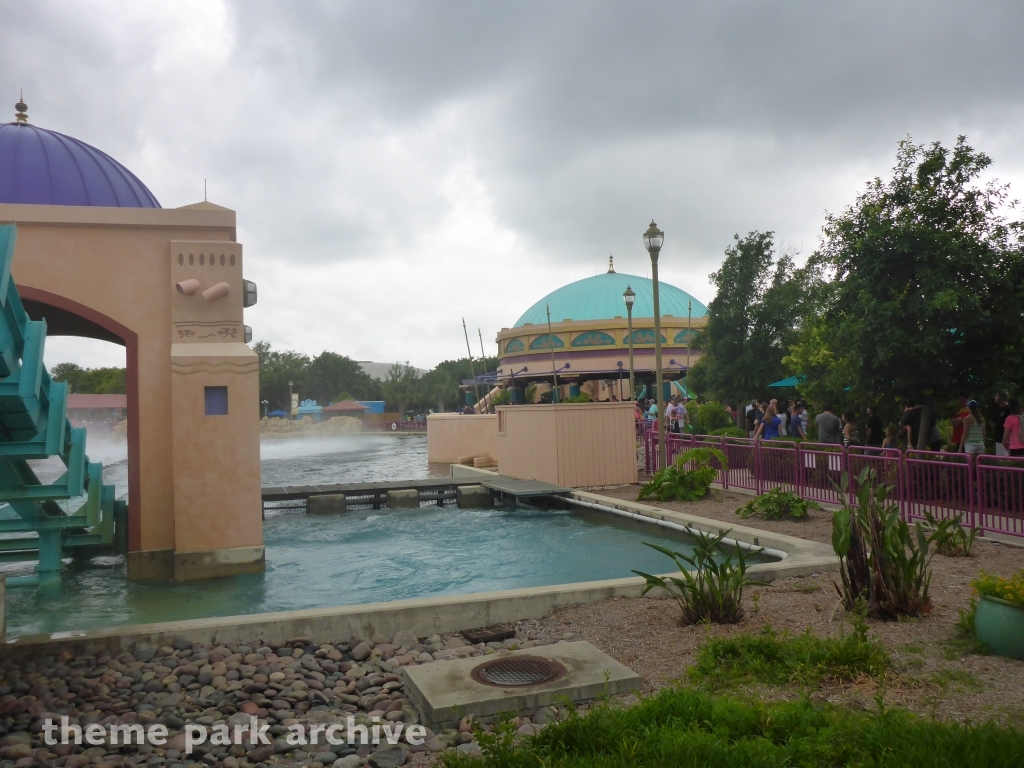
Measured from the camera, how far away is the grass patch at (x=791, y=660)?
487cm

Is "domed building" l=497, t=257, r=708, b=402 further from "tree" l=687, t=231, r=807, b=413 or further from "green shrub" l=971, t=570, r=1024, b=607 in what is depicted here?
"green shrub" l=971, t=570, r=1024, b=607

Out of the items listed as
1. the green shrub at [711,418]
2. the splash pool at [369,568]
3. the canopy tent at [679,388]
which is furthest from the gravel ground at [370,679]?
the canopy tent at [679,388]

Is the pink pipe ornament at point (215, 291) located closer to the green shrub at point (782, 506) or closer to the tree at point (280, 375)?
the green shrub at point (782, 506)

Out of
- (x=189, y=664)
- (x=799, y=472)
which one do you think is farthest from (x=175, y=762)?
(x=799, y=472)

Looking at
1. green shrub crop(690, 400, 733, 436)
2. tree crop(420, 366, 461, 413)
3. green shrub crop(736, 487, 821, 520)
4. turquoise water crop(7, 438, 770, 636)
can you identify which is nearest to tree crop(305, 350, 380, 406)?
tree crop(420, 366, 461, 413)

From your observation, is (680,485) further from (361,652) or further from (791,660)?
(791,660)

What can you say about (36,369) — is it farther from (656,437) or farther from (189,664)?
(656,437)

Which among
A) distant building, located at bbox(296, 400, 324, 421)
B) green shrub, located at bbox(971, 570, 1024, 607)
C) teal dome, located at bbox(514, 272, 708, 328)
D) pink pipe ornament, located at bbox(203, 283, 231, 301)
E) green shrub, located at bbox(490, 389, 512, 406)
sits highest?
teal dome, located at bbox(514, 272, 708, 328)

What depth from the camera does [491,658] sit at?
5.57 metres

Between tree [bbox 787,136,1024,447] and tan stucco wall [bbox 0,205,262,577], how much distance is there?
9.82m

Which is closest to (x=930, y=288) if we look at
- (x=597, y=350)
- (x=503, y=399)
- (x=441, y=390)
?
(x=597, y=350)

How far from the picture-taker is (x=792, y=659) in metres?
5.07

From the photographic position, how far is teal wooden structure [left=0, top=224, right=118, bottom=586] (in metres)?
7.65

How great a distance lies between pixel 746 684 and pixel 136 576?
8.31 m
